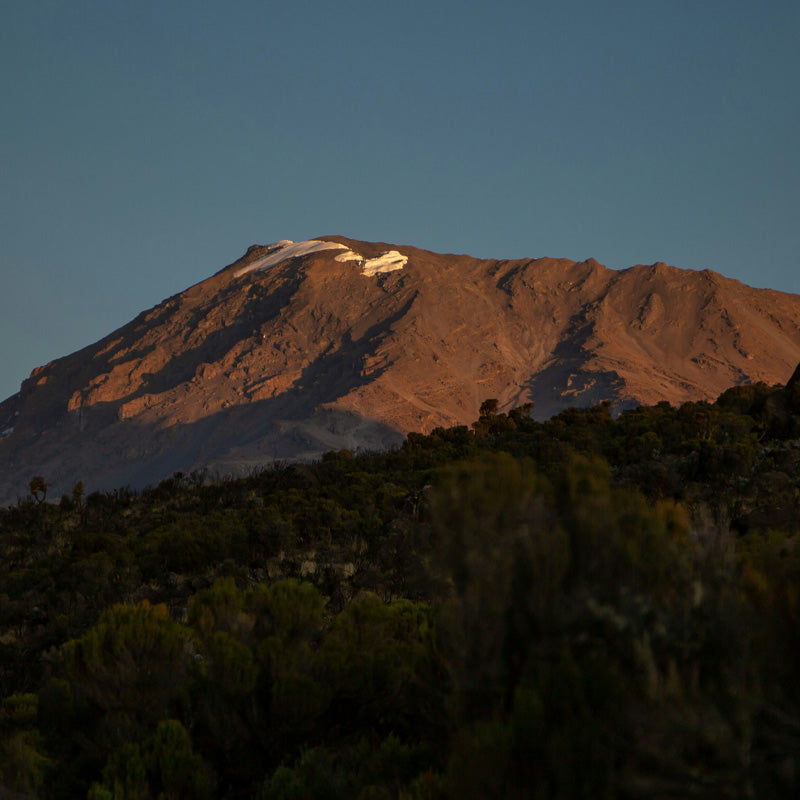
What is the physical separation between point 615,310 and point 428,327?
3746 cm

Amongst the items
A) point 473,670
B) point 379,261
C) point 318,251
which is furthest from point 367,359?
point 473,670

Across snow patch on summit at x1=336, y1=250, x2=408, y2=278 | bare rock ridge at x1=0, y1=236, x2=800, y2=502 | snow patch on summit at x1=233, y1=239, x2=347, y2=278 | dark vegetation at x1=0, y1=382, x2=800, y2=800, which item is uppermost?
snow patch on summit at x1=233, y1=239, x2=347, y2=278

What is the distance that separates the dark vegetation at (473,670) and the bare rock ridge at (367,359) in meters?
95.0

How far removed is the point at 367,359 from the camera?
131625 mm

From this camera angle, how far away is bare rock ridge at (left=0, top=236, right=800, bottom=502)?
401 feet

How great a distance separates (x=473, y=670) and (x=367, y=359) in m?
127

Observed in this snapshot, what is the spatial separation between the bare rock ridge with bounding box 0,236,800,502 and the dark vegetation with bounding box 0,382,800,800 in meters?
95.0

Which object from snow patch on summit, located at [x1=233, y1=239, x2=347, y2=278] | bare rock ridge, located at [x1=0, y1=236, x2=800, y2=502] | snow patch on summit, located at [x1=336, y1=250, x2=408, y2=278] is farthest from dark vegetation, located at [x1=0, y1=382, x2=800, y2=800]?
snow patch on summit, located at [x1=233, y1=239, x2=347, y2=278]

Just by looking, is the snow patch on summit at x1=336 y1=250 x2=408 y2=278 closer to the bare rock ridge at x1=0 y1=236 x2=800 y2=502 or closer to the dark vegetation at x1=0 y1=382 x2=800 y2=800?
the bare rock ridge at x1=0 y1=236 x2=800 y2=502

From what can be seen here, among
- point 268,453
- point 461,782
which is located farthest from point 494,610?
point 268,453

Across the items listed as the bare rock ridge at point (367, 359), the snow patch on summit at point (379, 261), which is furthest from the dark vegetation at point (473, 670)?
the snow patch on summit at point (379, 261)

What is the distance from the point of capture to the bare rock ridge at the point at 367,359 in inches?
4808

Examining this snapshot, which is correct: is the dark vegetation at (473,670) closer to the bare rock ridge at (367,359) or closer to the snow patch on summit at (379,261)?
the bare rock ridge at (367,359)

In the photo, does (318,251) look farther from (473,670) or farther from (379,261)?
(473,670)
